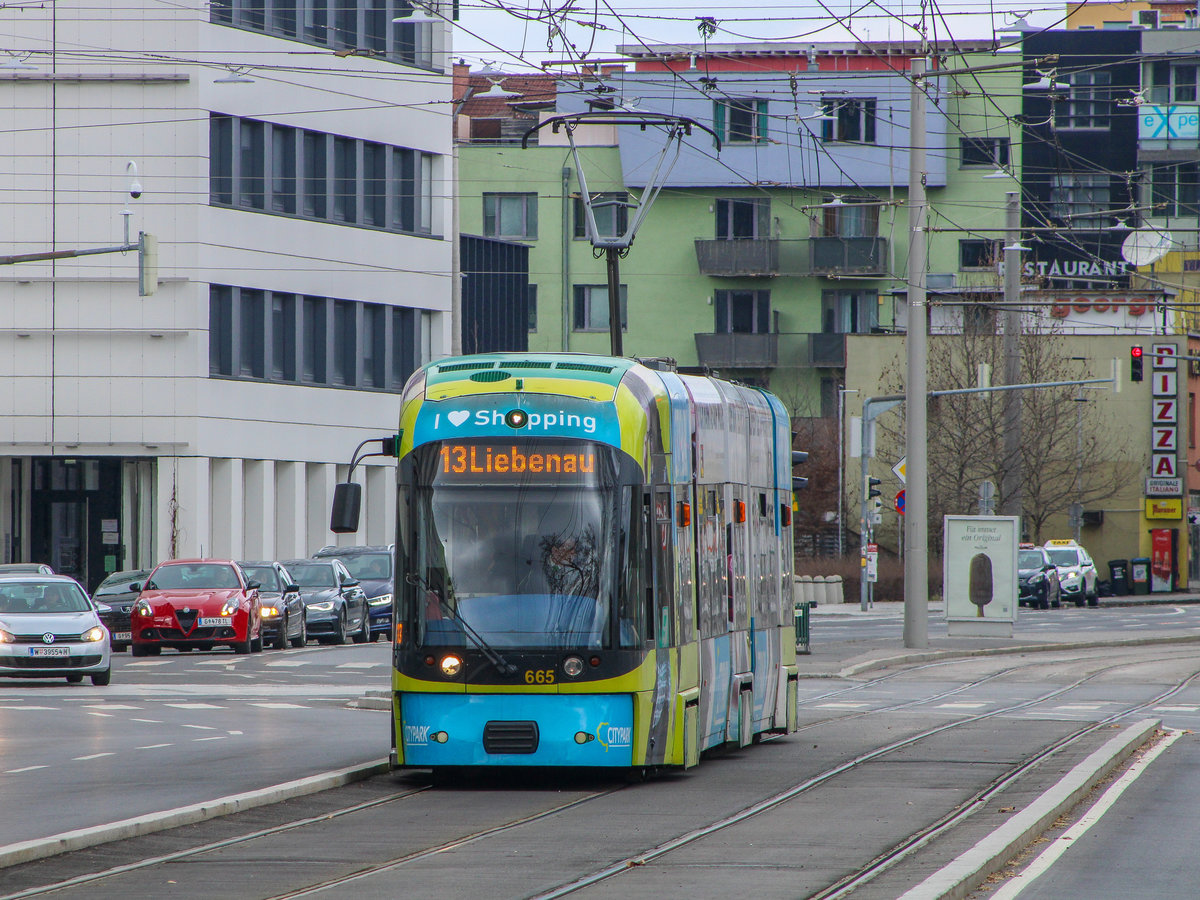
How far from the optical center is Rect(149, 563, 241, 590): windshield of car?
3422 cm

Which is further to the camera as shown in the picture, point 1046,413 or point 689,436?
point 1046,413

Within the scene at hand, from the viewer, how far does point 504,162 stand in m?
74.0

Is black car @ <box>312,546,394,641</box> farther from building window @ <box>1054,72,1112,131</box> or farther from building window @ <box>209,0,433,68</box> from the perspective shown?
building window @ <box>1054,72,1112,131</box>

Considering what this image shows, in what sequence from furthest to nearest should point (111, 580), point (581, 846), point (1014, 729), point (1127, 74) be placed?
point (1127, 74), point (111, 580), point (1014, 729), point (581, 846)

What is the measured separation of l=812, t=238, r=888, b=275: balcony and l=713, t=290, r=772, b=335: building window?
2290 mm

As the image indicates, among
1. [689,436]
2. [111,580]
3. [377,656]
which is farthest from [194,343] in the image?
[689,436]

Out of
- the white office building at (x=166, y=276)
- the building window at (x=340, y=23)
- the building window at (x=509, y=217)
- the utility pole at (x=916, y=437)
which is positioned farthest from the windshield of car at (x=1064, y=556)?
the utility pole at (x=916, y=437)

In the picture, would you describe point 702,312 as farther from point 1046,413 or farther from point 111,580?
point 111,580

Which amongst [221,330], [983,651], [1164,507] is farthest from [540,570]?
[1164,507]

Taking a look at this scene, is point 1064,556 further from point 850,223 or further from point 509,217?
point 509,217

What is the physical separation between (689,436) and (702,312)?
198ft

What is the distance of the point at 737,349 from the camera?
75.2 m

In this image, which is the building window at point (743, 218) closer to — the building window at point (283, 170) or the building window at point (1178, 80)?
the building window at point (1178, 80)

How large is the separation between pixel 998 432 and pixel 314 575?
3260cm
